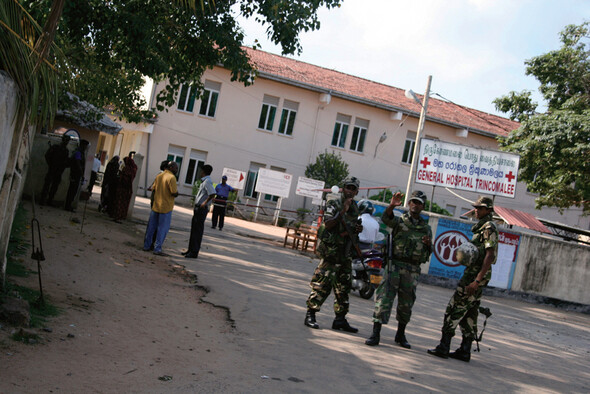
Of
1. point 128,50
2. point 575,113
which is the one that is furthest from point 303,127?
point 128,50

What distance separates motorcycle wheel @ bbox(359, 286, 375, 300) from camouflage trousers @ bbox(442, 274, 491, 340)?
11.5 ft

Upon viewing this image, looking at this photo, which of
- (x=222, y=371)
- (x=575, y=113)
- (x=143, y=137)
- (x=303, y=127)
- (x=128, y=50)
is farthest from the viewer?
(x=303, y=127)

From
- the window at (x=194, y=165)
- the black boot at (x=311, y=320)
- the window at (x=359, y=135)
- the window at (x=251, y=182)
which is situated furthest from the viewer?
the window at (x=359, y=135)

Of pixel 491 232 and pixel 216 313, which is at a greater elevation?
pixel 491 232

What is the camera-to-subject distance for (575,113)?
68.2ft

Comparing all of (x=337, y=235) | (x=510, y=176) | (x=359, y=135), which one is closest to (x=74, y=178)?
(x=337, y=235)

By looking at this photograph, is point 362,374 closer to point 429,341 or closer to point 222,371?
point 222,371

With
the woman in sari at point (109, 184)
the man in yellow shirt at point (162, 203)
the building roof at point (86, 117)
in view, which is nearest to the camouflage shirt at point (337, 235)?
the man in yellow shirt at point (162, 203)

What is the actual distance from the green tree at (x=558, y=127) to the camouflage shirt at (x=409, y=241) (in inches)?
589

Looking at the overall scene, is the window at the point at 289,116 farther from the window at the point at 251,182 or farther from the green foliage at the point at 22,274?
the green foliage at the point at 22,274

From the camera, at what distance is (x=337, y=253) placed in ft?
23.1

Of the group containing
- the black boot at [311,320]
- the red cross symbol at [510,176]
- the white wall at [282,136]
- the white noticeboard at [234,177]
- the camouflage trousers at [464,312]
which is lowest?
the black boot at [311,320]

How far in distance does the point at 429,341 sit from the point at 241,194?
2407 centimetres

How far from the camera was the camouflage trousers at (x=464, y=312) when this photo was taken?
6883 mm
